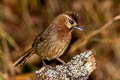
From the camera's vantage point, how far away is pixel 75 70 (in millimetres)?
3650

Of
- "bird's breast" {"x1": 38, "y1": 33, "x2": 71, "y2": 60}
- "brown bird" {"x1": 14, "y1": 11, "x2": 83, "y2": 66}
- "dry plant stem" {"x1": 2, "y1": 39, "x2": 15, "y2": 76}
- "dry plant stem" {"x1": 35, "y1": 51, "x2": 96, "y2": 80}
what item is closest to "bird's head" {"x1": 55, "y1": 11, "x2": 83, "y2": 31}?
"brown bird" {"x1": 14, "y1": 11, "x2": 83, "y2": 66}

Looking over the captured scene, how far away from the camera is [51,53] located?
16.0ft

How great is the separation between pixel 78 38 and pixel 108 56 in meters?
0.69

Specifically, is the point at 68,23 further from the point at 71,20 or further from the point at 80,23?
the point at 80,23

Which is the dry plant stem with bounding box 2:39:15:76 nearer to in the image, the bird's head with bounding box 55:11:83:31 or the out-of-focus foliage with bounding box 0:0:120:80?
the out-of-focus foliage with bounding box 0:0:120:80

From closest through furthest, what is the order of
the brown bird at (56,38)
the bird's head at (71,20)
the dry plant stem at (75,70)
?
the dry plant stem at (75,70) < the bird's head at (71,20) < the brown bird at (56,38)

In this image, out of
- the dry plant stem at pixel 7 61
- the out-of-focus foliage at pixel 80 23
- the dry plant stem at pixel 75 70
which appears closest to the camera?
the dry plant stem at pixel 75 70

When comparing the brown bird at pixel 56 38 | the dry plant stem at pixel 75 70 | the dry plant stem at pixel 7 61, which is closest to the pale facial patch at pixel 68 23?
the brown bird at pixel 56 38

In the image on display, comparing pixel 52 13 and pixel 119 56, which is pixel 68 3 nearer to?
pixel 52 13

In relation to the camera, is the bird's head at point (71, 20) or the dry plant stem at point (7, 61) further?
the dry plant stem at point (7, 61)

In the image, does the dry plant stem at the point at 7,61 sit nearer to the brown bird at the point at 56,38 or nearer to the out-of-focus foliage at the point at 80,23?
the out-of-focus foliage at the point at 80,23

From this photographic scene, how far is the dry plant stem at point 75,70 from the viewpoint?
11.7ft

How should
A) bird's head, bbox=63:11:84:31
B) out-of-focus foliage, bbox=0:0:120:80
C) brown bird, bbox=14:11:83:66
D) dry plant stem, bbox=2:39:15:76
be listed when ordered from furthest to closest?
out-of-focus foliage, bbox=0:0:120:80 → dry plant stem, bbox=2:39:15:76 → brown bird, bbox=14:11:83:66 → bird's head, bbox=63:11:84:31

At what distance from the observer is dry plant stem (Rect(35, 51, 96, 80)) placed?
358 cm
